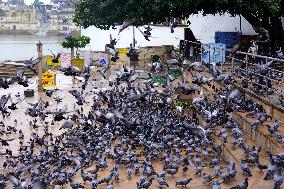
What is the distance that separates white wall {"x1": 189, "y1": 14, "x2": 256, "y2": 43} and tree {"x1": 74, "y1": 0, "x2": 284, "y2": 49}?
461cm

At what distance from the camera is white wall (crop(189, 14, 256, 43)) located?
24656 millimetres

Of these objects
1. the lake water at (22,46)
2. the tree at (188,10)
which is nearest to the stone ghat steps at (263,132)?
the tree at (188,10)

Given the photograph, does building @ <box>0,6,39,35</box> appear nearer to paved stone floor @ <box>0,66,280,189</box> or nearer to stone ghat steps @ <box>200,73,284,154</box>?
paved stone floor @ <box>0,66,280,189</box>

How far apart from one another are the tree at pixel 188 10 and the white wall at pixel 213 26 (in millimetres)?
4605

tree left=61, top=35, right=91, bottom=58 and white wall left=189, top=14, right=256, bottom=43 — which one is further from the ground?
white wall left=189, top=14, right=256, bottom=43

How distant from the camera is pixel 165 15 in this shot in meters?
18.8

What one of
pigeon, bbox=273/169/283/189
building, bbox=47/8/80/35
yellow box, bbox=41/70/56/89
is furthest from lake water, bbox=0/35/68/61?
pigeon, bbox=273/169/283/189

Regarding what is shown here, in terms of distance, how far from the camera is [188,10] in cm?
1836

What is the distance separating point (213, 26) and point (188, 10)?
7.67 meters

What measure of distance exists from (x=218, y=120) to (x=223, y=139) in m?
1.27

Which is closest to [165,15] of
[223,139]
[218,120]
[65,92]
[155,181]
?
[65,92]

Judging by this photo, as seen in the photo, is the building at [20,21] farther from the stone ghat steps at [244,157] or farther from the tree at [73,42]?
the stone ghat steps at [244,157]

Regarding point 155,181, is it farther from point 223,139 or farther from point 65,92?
point 65,92

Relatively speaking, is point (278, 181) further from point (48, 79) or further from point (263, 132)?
point (48, 79)
